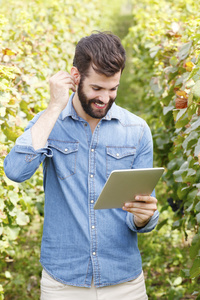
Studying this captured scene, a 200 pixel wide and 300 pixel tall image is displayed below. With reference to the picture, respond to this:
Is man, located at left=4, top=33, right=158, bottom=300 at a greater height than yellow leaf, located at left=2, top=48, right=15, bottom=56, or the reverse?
yellow leaf, located at left=2, top=48, right=15, bottom=56

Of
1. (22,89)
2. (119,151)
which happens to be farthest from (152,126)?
(119,151)

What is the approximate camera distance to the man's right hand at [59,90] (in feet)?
7.25

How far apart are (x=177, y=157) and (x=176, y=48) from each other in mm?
786

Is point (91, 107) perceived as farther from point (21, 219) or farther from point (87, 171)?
point (21, 219)

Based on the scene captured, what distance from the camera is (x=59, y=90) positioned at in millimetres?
2236

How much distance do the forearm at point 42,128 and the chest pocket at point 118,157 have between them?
0.34 m

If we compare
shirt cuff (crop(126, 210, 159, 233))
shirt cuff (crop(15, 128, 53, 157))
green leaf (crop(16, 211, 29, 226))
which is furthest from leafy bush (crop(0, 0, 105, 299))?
shirt cuff (crop(126, 210, 159, 233))

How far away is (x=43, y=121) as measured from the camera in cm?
217

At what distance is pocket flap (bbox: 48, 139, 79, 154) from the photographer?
7.65 feet

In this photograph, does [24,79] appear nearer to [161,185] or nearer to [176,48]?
[176,48]

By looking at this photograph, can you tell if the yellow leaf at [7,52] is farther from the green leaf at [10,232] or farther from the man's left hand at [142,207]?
the man's left hand at [142,207]

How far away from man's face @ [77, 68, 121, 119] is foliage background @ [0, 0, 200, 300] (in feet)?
1.18

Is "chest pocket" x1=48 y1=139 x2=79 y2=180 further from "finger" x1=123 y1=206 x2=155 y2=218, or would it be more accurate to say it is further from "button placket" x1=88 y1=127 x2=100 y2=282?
"finger" x1=123 y1=206 x2=155 y2=218

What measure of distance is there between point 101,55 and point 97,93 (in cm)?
17
